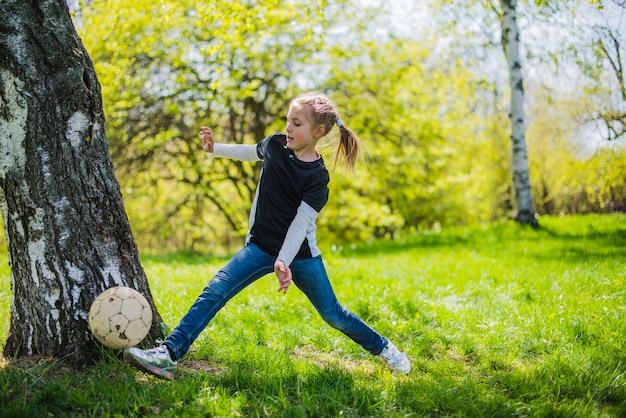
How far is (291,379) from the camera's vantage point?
318 cm

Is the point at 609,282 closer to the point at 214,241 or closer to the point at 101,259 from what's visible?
the point at 101,259

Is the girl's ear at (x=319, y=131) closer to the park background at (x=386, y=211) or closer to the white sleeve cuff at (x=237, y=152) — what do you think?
the white sleeve cuff at (x=237, y=152)

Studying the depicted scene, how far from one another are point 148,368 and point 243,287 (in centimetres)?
76

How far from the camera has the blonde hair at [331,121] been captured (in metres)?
3.41

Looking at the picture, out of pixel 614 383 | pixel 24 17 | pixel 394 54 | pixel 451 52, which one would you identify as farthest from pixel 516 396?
pixel 394 54

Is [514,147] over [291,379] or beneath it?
over

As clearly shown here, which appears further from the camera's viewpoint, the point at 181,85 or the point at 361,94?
the point at 361,94

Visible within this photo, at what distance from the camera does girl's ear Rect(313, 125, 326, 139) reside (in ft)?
11.3

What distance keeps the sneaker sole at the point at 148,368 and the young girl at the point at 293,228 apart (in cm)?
27

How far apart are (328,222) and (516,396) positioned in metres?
13.7

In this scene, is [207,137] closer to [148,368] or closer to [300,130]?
[300,130]

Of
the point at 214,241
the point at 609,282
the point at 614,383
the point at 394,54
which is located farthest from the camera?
the point at 214,241

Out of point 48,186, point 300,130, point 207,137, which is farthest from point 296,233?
point 48,186

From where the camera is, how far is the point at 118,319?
3.07m
